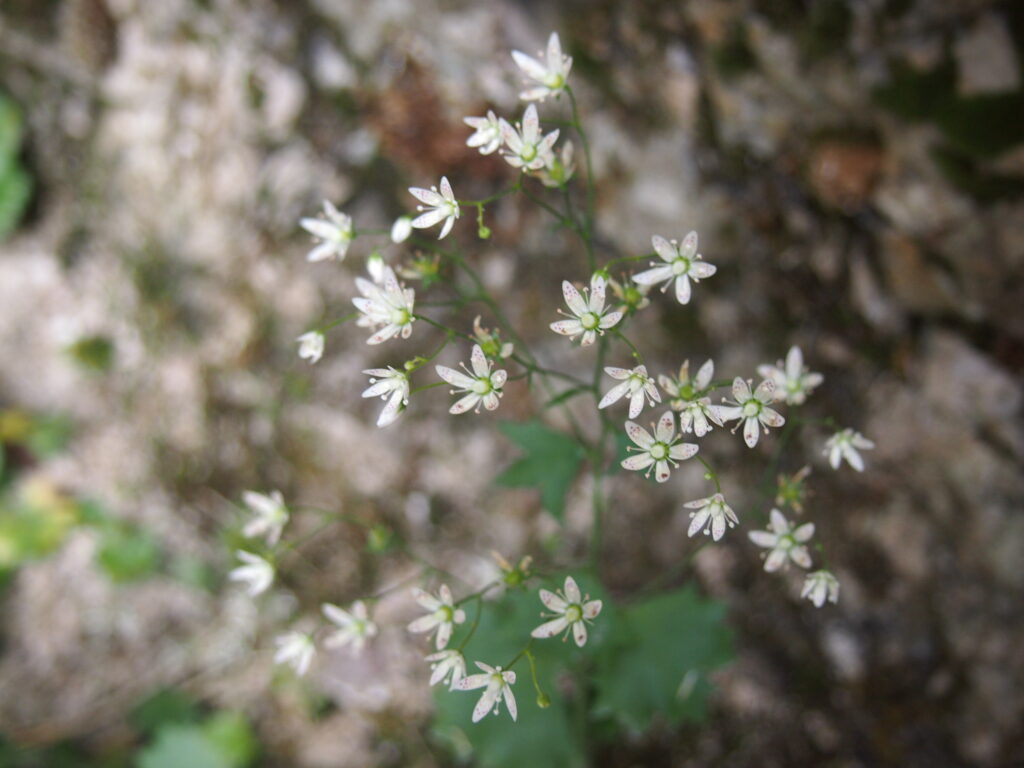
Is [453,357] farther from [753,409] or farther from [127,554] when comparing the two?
[127,554]

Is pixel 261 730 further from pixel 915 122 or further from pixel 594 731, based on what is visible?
pixel 915 122

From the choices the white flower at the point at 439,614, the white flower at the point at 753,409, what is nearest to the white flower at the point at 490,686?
the white flower at the point at 439,614

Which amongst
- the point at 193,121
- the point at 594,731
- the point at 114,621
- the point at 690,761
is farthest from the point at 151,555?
the point at 690,761

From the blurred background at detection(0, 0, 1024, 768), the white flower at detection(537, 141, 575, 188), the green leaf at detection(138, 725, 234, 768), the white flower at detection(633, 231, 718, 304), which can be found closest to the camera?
the white flower at detection(633, 231, 718, 304)

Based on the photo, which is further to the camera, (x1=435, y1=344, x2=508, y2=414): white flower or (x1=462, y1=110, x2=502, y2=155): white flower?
(x1=462, y1=110, x2=502, y2=155): white flower

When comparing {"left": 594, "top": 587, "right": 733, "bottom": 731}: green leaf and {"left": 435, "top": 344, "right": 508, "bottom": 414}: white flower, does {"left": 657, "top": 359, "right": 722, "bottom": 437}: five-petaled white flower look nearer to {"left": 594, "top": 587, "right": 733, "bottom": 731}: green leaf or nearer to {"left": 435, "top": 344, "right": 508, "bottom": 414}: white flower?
{"left": 435, "top": 344, "right": 508, "bottom": 414}: white flower

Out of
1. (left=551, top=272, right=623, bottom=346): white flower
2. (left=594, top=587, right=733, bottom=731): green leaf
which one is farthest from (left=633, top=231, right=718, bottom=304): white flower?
(left=594, top=587, right=733, bottom=731): green leaf
